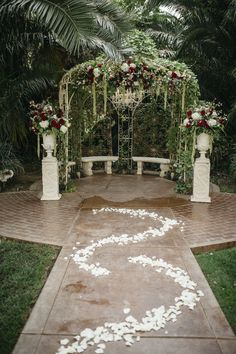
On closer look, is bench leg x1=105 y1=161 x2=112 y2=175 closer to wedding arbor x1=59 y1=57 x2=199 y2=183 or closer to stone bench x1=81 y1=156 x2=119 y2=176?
stone bench x1=81 y1=156 x2=119 y2=176

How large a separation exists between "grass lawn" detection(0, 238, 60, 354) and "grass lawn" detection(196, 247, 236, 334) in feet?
6.06

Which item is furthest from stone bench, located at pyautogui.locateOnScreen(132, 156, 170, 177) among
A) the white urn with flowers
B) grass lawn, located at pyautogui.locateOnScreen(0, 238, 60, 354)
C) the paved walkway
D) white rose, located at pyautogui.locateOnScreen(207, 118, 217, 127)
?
grass lawn, located at pyautogui.locateOnScreen(0, 238, 60, 354)

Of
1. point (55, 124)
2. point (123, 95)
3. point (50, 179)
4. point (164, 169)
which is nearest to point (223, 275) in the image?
Answer: point (50, 179)

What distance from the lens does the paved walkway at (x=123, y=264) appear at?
3.10 metres

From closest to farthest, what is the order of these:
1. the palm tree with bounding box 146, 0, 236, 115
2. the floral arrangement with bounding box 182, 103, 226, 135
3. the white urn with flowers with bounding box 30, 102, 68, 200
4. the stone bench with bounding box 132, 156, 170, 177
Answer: the floral arrangement with bounding box 182, 103, 226, 135
the white urn with flowers with bounding box 30, 102, 68, 200
the palm tree with bounding box 146, 0, 236, 115
the stone bench with bounding box 132, 156, 170, 177

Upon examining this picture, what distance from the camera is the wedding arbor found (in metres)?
7.59

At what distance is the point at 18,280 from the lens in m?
4.09

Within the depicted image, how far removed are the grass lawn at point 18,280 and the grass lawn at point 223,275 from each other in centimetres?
185

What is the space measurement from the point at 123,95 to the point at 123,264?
496cm

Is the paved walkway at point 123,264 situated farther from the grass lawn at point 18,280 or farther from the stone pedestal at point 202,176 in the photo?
the stone pedestal at point 202,176

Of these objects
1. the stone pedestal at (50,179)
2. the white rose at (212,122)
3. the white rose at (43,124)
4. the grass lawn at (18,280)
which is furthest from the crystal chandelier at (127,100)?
the grass lawn at (18,280)

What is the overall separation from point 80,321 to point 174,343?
2.79ft

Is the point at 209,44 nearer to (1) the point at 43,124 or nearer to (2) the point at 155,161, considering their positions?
(2) the point at 155,161

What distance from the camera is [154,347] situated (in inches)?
116
